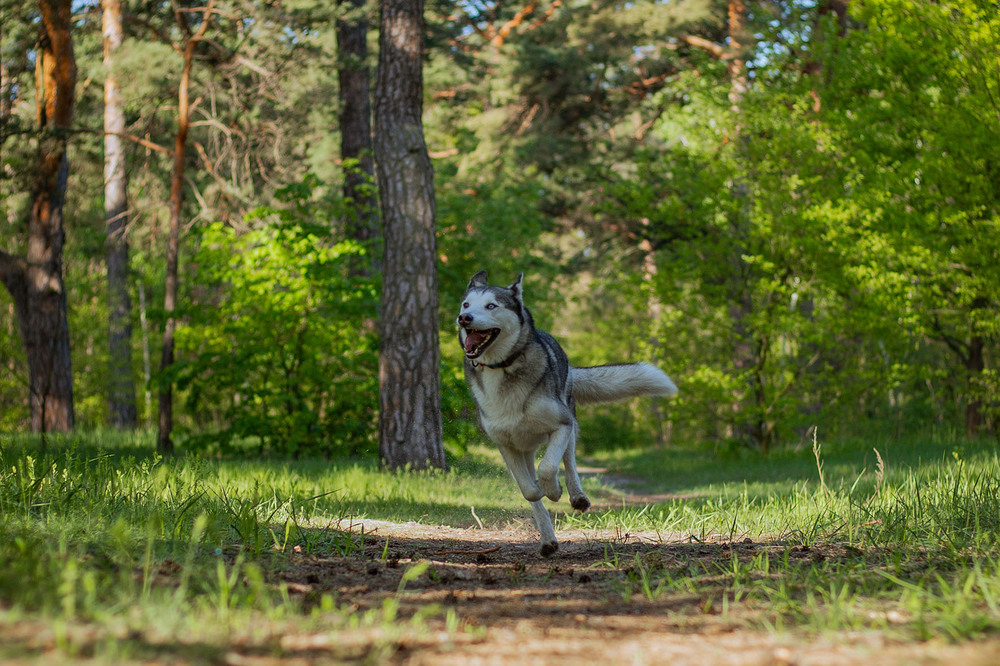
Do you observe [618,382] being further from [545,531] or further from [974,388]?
[974,388]

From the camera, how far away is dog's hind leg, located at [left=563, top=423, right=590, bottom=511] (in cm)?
541

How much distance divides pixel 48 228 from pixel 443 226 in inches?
284

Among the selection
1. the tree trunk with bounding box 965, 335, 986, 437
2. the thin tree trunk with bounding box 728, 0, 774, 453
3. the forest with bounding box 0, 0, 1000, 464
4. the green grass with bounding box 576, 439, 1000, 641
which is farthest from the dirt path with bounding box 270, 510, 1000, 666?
the tree trunk with bounding box 965, 335, 986, 437

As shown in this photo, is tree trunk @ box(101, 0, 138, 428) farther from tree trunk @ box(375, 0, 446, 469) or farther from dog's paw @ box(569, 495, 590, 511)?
dog's paw @ box(569, 495, 590, 511)

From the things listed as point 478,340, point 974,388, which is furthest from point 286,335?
point 974,388

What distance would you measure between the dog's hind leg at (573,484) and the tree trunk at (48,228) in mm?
9608

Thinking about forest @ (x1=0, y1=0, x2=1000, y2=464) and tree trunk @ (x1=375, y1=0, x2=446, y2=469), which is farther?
forest @ (x1=0, y1=0, x2=1000, y2=464)

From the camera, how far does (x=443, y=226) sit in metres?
16.9

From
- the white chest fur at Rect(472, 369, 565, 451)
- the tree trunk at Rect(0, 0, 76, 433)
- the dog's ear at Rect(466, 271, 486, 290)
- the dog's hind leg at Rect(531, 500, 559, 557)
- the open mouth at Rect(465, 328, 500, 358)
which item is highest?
the tree trunk at Rect(0, 0, 76, 433)

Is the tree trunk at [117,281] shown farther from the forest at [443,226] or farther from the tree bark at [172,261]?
the tree bark at [172,261]

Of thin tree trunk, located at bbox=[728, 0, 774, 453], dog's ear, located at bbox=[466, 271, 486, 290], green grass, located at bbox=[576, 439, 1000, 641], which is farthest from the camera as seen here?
thin tree trunk, located at bbox=[728, 0, 774, 453]

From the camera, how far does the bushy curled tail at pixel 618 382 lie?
6.43m

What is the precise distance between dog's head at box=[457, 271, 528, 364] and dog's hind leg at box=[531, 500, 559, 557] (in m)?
1.05

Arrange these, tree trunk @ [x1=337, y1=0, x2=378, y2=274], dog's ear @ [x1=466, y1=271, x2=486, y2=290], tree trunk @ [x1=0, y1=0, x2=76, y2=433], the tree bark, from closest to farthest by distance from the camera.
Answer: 1. dog's ear @ [x1=466, y1=271, x2=486, y2=290]
2. the tree bark
3. tree trunk @ [x1=0, y1=0, x2=76, y2=433]
4. tree trunk @ [x1=337, y1=0, x2=378, y2=274]
